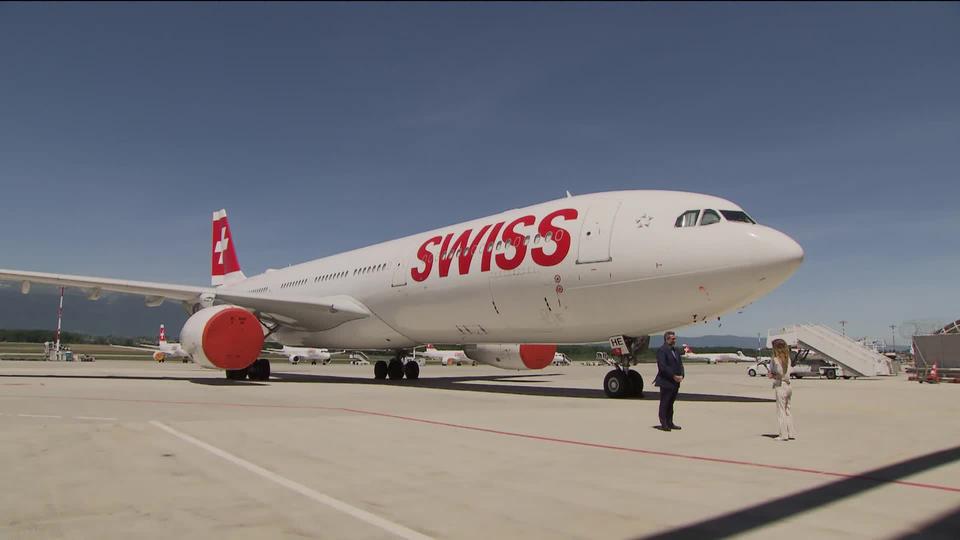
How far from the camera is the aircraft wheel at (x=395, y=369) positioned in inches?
959

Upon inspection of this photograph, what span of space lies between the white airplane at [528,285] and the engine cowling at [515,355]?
2.0 inches

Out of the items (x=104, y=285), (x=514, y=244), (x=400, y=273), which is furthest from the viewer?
(x=104, y=285)

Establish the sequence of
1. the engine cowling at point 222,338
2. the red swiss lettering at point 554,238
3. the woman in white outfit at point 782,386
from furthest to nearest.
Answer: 1. the engine cowling at point 222,338
2. the red swiss lettering at point 554,238
3. the woman in white outfit at point 782,386

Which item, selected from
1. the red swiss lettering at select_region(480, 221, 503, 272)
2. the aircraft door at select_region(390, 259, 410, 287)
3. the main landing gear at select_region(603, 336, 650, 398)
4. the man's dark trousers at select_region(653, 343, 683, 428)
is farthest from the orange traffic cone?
the man's dark trousers at select_region(653, 343, 683, 428)

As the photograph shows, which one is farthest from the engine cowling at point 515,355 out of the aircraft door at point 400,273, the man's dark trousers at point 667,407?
the man's dark trousers at point 667,407

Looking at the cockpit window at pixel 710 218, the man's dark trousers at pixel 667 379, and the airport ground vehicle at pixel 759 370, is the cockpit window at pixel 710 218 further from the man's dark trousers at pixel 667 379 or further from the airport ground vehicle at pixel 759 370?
the airport ground vehicle at pixel 759 370

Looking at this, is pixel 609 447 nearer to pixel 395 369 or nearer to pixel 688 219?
pixel 688 219

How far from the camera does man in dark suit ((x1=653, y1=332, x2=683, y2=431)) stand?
369 inches

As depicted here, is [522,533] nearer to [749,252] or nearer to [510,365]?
[749,252]

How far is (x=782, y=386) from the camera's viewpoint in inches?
348

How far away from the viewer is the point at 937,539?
13.0 ft

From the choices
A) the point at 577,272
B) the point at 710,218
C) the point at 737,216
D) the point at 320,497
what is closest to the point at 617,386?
the point at 577,272

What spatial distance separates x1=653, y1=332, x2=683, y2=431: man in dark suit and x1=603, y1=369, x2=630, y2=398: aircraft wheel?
4.03 metres

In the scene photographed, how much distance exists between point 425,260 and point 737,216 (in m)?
8.84
